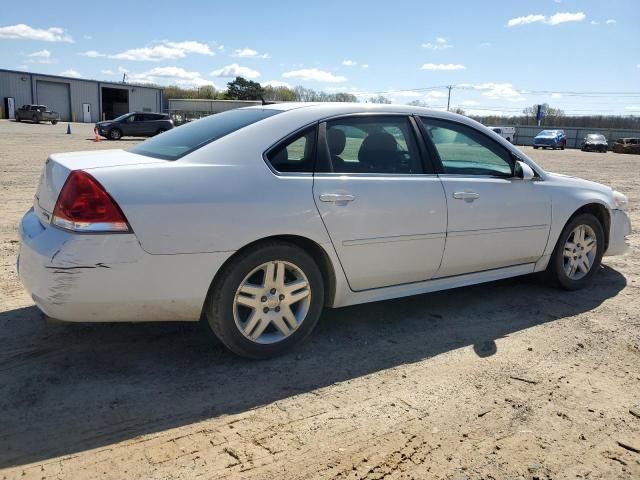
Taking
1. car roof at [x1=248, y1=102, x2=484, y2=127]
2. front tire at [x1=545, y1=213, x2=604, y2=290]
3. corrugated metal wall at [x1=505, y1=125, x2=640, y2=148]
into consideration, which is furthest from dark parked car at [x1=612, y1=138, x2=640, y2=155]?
car roof at [x1=248, y1=102, x2=484, y2=127]

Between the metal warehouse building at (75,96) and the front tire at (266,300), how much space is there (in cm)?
5892

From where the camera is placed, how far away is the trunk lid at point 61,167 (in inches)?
119

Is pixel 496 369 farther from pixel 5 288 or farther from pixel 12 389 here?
pixel 5 288

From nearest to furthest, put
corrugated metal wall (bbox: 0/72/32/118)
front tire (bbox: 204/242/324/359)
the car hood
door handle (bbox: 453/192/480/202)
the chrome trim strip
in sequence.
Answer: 1. front tire (bbox: 204/242/324/359)
2. the chrome trim strip
3. door handle (bbox: 453/192/480/202)
4. the car hood
5. corrugated metal wall (bbox: 0/72/32/118)

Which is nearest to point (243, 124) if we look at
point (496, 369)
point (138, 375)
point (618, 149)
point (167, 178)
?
point (167, 178)

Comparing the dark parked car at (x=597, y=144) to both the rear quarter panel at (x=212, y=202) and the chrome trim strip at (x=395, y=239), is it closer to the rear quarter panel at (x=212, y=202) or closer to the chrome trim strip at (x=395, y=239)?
the chrome trim strip at (x=395, y=239)

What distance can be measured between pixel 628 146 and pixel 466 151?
4821 cm

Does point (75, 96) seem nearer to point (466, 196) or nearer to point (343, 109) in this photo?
point (343, 109)

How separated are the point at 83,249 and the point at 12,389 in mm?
881

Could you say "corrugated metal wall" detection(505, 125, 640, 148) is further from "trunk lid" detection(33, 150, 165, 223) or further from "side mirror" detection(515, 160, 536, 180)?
"trunk lid" detection(33, 150, 165, 223)

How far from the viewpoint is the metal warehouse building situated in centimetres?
5306

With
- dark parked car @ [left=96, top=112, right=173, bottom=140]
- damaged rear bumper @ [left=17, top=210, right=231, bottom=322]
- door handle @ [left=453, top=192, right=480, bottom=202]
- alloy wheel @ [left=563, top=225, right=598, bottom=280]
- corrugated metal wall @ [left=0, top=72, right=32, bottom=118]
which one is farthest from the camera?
corrugated metal wall @ [left=0, top=72, right=32, bottom=118]

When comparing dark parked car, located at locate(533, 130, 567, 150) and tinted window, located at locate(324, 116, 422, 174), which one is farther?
dark parked car, located at locate(533, 130, 567, 150)

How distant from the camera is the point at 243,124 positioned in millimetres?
3523
